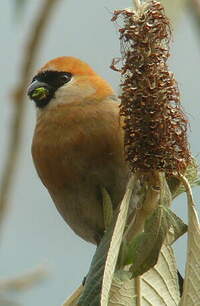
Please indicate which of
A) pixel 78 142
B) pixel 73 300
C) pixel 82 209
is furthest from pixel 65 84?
pixel 73 300

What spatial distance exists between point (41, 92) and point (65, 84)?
0.12 metres

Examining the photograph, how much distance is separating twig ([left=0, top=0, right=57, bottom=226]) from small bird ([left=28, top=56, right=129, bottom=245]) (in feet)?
3.70

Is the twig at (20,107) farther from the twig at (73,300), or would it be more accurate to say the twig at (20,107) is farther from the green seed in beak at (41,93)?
the green seed in beak at (41,93)

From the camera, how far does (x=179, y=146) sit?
256cm

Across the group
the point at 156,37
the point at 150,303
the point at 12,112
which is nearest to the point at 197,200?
the point at 150,303

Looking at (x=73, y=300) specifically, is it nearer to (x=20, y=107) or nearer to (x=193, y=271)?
(x=193, y=271)

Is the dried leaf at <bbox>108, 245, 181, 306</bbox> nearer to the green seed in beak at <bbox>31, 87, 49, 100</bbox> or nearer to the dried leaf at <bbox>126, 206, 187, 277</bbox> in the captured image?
the dried leaf at <bbox>126, 206, 187, 277</bbox>

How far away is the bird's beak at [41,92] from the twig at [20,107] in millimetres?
1692

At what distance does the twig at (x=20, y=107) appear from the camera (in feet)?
6.21

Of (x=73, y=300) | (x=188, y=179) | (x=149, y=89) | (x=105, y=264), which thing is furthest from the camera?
(x=73, y=300)

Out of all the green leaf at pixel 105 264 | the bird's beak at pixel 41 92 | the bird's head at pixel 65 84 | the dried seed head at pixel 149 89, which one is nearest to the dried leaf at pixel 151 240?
the green leaf at pixel 105 264

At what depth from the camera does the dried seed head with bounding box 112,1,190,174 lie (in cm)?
243

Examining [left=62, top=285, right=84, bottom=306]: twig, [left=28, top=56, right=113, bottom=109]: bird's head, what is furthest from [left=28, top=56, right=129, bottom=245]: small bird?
[left=62, top=285, right=84, bottom=306]: twig

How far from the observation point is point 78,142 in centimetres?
335
